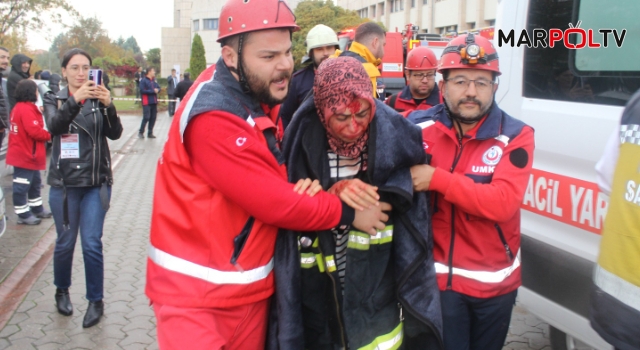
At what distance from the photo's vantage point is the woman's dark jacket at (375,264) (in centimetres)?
225

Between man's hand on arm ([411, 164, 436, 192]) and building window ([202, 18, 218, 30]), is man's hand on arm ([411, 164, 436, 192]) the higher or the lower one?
the lower one

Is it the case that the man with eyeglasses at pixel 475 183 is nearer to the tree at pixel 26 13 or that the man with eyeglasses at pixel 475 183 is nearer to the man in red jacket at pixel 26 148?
the man in red jacket at pixel 26 148

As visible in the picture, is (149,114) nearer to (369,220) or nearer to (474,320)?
(474,320)

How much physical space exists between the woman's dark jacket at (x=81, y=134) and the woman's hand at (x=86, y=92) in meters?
0.04

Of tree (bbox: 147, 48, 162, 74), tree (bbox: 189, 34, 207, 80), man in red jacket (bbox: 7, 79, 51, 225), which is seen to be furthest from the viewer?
tree (bbox: 147, 48, 162, 74)

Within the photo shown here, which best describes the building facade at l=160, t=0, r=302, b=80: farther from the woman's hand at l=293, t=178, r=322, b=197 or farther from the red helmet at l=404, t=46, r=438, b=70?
the woman's hand at l=293, t=178, r=322, b=197

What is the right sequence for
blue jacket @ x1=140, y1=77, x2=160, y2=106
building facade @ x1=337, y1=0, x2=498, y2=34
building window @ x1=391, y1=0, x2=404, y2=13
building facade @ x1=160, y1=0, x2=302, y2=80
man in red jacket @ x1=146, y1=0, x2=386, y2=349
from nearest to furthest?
man in red jacket @ x1=146, y1=0, x2=386, y2=349 → blue jacket @ x1=140, y1=77, x2=160, y2=106 → building facade @ x1=337, y1=0, x2=498, y2=34 → building window @ x1=391, y1=0, x2=404, y2=13 → building facade @ x1=160, y1=0, x2=302, y2=80

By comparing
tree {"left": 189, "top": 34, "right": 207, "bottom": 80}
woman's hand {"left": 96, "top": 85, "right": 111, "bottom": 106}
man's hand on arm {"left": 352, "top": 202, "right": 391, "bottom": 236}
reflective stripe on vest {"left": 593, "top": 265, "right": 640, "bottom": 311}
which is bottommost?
reflective stripe on vest {"left": 593, "top": 265, "right": 640, "bottom": 311}

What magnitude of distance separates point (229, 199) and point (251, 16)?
2.25 feet

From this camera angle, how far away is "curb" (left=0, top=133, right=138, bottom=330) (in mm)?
4934

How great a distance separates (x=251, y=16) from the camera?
2.13 m

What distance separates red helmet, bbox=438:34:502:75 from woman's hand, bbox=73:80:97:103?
277cm

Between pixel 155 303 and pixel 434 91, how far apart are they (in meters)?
3.91

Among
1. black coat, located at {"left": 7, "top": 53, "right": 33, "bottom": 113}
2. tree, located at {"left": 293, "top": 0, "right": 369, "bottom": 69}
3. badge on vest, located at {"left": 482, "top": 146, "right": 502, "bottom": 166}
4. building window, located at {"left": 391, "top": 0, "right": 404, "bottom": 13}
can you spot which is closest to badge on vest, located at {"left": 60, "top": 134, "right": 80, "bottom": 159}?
badge on vest, located at {"left": 482, "top": 146, "right": 502, "bottom": 166}
